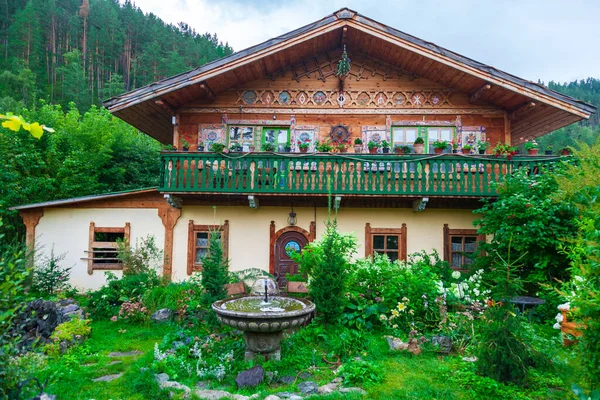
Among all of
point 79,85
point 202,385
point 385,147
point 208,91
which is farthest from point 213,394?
point 79,85

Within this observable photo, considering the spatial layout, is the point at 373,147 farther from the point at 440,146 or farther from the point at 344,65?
the point at 344,65

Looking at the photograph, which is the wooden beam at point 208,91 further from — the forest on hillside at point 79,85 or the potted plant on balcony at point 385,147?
the forest on hillside at point 79,85

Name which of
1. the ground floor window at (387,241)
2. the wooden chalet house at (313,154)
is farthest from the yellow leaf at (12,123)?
the ground floor window at (387,241)

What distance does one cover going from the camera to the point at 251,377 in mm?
5398

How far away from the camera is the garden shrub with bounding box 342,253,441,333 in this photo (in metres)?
7.28

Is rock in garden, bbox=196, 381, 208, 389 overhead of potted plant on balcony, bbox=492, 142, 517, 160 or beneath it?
beneath

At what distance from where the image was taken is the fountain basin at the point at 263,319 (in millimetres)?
5602

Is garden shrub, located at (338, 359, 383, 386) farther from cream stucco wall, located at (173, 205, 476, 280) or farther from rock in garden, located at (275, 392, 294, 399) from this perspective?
cream stucco wall, located at (173, 205, 476, 280)

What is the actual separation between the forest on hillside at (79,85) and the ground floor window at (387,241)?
36.7ft

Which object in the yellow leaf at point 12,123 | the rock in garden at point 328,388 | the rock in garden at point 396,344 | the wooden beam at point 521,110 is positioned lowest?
the rock in garden at point 328,388

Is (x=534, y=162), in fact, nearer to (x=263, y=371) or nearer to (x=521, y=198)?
(x=521, y=198)

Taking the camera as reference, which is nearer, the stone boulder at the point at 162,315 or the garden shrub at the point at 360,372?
the garden shrub at the point at 360,372

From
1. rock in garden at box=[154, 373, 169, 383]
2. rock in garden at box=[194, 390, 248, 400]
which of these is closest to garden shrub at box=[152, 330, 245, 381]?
rock in garden at box=[154, 373, 169, 383]

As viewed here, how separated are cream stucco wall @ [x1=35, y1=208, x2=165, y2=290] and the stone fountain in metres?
5.67
